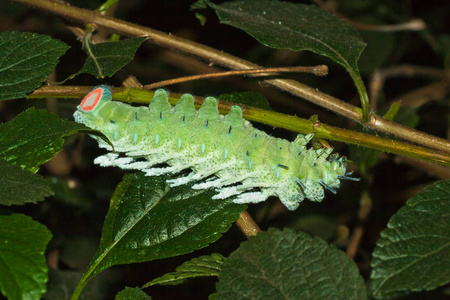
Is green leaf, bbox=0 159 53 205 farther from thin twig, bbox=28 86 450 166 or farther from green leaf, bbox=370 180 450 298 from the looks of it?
green leaf, bbox=370 180 450 298

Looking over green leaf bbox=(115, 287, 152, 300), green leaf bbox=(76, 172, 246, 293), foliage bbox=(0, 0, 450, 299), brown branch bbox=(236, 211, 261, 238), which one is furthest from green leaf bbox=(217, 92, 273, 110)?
green leaf bbox=(115, 287, 152, 300)

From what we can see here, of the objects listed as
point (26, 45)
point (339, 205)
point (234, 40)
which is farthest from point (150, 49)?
point (26, 45)

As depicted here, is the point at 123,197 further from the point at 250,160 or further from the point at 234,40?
the point at 234,40

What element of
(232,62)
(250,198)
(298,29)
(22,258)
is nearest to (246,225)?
(250,198)

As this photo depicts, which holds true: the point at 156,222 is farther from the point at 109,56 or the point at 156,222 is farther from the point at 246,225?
the point at 109,56

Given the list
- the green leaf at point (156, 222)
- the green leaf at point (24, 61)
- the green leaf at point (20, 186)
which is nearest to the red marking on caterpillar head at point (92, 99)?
the green leaf at point (24, 61)

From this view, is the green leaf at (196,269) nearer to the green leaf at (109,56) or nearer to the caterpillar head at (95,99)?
the caterpillar head at (95,99)
